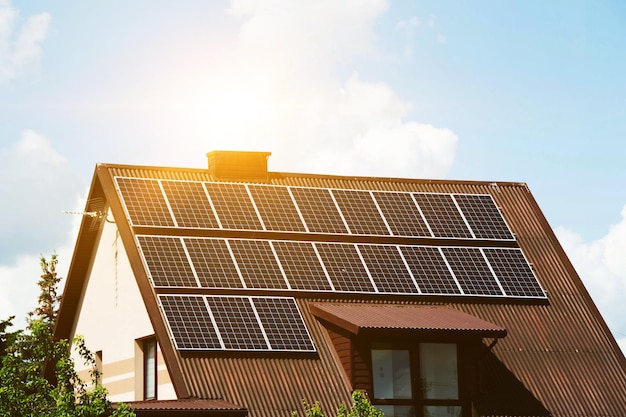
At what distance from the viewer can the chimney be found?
126ft

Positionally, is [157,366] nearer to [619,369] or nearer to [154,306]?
[154,306]

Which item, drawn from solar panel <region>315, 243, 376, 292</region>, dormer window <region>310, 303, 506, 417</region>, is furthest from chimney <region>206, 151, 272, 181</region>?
dormer window <region>310, 303, 506, 417</region>

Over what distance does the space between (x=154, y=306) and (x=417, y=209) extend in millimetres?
11287

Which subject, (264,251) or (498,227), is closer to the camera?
(264,251)

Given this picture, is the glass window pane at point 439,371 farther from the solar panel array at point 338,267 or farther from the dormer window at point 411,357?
the solar panel array at point 338,267

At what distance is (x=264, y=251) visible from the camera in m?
35.5

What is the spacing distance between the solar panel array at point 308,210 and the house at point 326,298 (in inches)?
2.8

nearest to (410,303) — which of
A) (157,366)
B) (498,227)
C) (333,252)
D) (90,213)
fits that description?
(333,252)

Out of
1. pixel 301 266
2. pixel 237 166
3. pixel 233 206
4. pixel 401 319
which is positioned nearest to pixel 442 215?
pixel 301 266

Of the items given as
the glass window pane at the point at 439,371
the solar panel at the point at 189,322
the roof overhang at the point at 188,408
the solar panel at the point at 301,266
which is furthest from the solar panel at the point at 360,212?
the roof overhang at the point at 188,408

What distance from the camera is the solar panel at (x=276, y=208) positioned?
3669cm

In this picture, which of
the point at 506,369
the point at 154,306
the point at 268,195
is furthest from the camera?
the point at 268,195

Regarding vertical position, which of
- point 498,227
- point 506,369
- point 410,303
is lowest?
point 506,369

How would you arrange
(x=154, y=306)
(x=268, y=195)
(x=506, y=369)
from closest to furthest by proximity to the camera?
1. (x=154, y=306)
2. (x=506, y=369)
3. (x=268, y=195)
